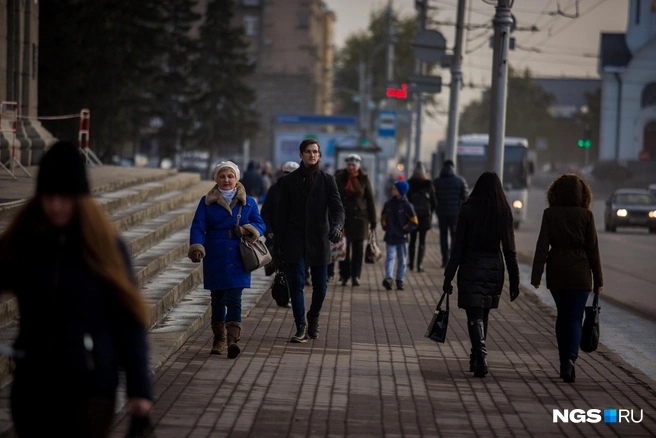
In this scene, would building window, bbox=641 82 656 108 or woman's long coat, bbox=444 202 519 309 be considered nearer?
woman's long coat, bbox=444 202 519 309

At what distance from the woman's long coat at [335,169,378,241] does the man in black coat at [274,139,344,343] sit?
5.34m

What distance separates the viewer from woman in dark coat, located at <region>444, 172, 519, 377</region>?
9.55m

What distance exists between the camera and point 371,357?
10492 mm

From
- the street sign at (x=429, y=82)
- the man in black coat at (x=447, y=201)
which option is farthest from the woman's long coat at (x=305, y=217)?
the street sign at (x=429, y=82)

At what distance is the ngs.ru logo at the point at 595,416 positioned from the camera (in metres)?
7.96

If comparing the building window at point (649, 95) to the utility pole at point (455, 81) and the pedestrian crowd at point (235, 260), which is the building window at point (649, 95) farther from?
the pedestrian crowd at point (235, 260)

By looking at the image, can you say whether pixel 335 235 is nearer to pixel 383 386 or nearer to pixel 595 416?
pixel 383 386

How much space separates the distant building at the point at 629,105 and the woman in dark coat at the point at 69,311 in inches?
3540

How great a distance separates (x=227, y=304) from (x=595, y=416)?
10.5 ft

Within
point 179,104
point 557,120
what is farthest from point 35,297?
point 557,120

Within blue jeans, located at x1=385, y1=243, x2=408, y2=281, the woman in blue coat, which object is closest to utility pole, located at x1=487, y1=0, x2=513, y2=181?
blue jeans, located at x1=385, y1=243, x2=408, y2=281

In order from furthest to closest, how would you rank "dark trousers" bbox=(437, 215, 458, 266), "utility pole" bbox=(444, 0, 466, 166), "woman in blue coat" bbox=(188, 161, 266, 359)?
"utility pole" bbox=(444, 0, 466, 166) → "dark trousers" bbox=(437, 215, 458, 266) → "woman in blue coat" bbox=(188, 161, 266, 359)

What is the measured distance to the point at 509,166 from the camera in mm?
42688

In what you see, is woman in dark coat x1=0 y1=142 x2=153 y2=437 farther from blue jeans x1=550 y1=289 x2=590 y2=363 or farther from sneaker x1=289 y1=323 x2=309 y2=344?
sneaker x1=289 y1=323 x2=309 y2=344
